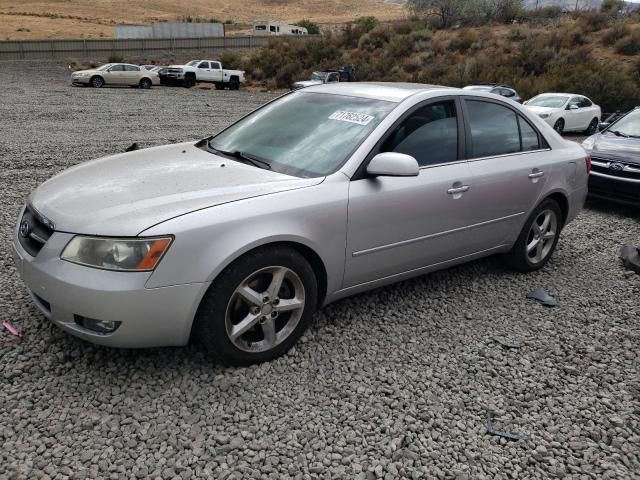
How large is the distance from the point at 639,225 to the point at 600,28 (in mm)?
31652

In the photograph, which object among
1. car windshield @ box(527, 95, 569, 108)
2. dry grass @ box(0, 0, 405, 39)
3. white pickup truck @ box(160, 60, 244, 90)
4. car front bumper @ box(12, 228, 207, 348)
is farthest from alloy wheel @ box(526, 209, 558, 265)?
dry grass @ box(0, 0, 405, 39)

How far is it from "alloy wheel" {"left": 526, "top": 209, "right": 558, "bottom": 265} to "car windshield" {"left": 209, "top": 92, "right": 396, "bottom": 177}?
1959 mm

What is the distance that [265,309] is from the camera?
297 cm

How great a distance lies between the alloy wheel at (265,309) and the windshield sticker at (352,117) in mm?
1189

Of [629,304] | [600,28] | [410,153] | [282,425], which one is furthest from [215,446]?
[600,28]

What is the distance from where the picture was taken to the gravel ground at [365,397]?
7.93ft

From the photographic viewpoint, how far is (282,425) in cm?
263

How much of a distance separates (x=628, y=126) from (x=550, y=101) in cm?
916

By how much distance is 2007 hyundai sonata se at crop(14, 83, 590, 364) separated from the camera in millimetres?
2609

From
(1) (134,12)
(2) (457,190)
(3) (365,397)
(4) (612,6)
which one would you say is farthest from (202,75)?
(1) (134,12)

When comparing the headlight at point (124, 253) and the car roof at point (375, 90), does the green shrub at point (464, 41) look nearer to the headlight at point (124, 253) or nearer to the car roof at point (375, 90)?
the car roof at point (375, 90)

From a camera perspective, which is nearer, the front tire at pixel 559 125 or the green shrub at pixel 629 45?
the front tire at pixel 559 125

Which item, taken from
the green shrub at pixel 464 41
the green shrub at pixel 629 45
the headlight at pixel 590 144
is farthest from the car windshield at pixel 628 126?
the green shrub at pixel 464 41

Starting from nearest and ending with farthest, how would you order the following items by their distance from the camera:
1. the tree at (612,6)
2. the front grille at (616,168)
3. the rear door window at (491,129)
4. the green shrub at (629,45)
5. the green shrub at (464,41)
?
the rear door window at (491,129)
the front grille at (616,168)
the green shrub at (629,45)
the green shrub at (464,41)
the tree at (612,6)
